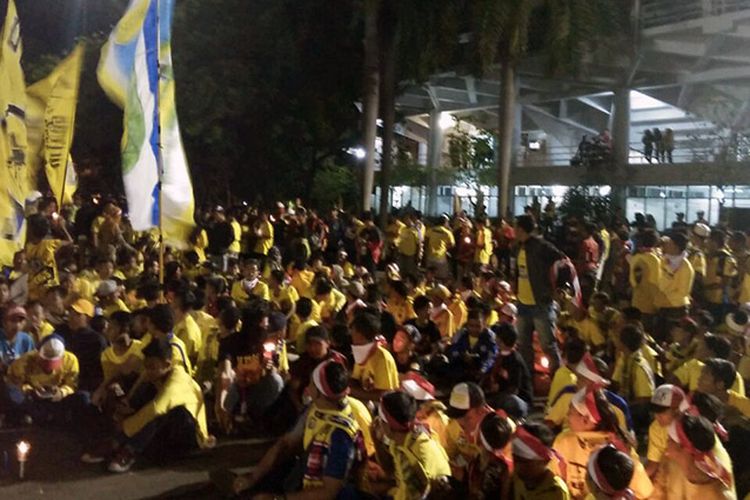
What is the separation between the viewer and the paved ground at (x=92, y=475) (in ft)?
19.8

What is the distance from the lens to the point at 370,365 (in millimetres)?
6535

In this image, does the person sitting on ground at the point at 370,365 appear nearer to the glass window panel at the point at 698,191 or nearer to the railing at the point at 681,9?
the glass window panel at the point at 698,191

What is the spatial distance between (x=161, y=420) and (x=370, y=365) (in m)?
1.65

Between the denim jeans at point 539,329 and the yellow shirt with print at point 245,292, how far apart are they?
10.4 ft

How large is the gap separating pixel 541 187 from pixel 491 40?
11057mm

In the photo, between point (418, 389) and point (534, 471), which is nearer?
point (534, 471)

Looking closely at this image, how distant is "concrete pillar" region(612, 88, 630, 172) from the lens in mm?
24484

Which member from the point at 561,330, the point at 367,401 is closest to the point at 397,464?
the point at 367,401

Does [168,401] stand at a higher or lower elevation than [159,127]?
lower

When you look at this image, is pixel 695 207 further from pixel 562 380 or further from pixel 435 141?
pixel 562 380

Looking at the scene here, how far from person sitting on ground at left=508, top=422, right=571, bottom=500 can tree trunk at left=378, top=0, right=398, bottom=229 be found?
581 inches

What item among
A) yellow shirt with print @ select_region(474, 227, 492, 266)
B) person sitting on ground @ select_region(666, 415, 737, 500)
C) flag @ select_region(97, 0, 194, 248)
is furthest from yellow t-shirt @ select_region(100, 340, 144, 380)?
yellow shirt with print @ select_region(474, 227, 492, 266)

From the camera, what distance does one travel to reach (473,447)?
17.6 feet

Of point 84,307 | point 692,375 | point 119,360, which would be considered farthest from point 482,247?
point 119,360
